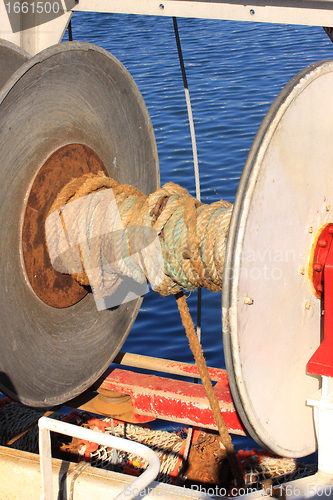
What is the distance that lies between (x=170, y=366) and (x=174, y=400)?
46cm

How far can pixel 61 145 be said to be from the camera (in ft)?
8.02

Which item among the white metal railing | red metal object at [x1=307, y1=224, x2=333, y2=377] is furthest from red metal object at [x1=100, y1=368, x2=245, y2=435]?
the white metal railing

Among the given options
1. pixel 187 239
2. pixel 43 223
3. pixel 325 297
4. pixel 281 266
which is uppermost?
pixel 43 223

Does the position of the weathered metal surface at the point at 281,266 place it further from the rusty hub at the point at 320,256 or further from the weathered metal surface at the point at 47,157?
the weathered metal surface at the point at 47,157

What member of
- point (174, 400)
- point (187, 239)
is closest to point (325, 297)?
point (187, 239)

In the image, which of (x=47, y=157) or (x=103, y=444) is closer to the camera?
(x=103, y=444)

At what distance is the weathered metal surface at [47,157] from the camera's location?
7.14 ft

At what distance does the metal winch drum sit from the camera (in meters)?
1.72

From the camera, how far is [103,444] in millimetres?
1672

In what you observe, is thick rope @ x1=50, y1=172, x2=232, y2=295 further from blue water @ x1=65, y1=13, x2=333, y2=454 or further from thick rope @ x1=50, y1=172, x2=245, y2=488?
blue water @ x1=65, y1=13, x2=333, y2=454

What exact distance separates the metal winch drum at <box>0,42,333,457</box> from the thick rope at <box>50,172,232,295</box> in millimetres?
224

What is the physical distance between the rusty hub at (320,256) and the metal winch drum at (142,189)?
0.03 m

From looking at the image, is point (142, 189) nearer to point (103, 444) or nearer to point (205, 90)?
point (103, 444)

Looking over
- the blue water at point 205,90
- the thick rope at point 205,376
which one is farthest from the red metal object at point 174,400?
the blue water at point 205,90
